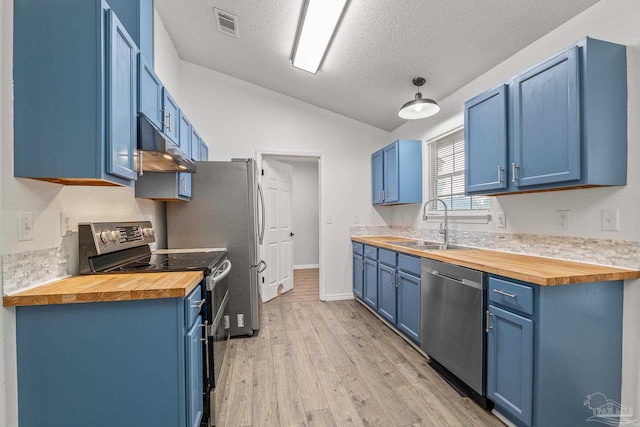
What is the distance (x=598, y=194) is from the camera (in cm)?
165

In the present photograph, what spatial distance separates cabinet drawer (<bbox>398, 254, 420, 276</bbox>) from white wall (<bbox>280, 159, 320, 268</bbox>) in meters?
3.91

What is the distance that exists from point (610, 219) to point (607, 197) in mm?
127

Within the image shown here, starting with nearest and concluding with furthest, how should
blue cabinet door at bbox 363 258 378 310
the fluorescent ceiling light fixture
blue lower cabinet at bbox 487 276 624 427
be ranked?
1. blue lower cabinet at bbox 487 276 624 427
2. the fluorescent ceiling light fixture
3. blue cabinet door at bbox 363 258 378 310

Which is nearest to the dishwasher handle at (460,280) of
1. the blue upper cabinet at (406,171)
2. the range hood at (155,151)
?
the blue upper cabinet at (406,171)

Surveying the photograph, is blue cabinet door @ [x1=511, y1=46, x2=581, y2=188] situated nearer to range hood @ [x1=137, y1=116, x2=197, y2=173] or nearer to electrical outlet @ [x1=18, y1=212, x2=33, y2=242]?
range hood @ [x1=137, y1=116, x2=197, y2=173]

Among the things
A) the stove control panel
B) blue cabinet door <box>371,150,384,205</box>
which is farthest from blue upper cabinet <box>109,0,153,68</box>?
blue cabinet door <box>371,150,384,205</box>

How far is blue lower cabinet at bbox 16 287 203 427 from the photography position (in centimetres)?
115

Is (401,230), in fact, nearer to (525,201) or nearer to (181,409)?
(525,201)

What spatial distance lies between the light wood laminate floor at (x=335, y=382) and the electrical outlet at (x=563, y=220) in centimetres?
127

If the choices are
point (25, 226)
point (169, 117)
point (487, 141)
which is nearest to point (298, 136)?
point (169, 117)

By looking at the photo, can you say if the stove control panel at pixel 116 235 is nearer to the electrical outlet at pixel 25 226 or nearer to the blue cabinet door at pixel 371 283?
the electrical outlet at pixel 25 226

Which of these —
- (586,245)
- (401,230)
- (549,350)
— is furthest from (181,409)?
(401,230)

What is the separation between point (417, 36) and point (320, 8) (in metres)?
0.80

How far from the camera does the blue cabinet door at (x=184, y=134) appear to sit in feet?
8.11
